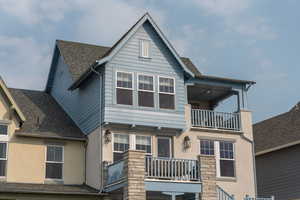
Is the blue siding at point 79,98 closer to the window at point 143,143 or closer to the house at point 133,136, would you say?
the house at point 133,136

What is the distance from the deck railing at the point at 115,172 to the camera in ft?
77.1

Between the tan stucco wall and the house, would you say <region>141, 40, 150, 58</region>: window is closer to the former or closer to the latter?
the house

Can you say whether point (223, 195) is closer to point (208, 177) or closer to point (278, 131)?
point (208, 177)

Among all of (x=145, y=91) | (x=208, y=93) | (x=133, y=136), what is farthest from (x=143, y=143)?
(x=208, y=93)

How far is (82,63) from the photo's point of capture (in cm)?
3103

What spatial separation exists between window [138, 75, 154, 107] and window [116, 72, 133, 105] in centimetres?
47

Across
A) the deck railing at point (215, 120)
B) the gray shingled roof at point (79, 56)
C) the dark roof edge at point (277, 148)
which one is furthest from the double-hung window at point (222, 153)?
the gray shingled roof at point (79, 56)

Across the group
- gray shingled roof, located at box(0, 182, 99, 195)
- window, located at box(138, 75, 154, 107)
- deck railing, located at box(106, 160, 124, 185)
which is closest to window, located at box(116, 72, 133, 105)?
window, located at box(138, 75, 154, 107)

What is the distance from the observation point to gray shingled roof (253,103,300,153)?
3167cm

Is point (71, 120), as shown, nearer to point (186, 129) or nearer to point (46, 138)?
point (46, 138)

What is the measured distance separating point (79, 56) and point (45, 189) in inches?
402

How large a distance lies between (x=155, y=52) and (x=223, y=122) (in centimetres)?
504

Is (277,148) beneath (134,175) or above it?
above

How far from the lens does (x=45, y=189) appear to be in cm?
2362
